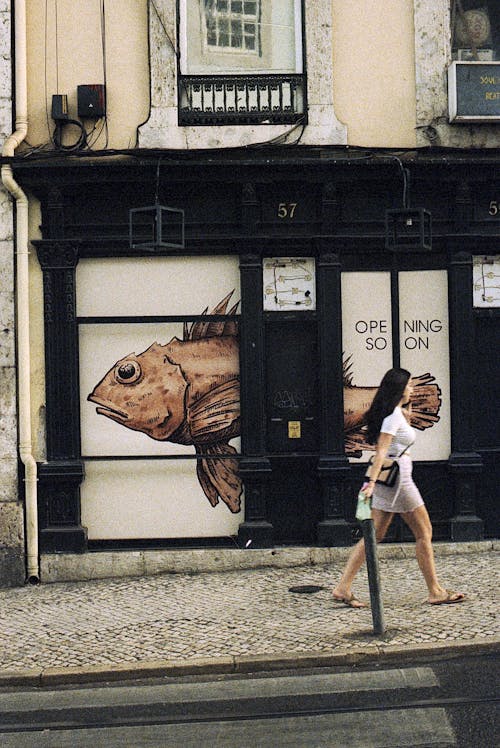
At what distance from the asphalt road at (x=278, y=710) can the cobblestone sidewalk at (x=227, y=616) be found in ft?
1.20

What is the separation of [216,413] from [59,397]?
5.12ft

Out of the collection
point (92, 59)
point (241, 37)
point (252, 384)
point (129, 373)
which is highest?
point (241, 37)

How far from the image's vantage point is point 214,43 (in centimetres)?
1024

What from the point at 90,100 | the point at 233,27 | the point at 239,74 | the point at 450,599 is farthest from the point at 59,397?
the point at 450,599

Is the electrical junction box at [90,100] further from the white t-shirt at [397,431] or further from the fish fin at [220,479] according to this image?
the white t-shirt at [397,431]

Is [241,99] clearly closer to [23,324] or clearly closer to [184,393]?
[184,393]

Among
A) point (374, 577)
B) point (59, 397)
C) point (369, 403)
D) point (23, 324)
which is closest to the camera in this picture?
point (374, 577)

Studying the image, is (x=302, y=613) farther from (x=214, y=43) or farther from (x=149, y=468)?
(x=214, y=43)

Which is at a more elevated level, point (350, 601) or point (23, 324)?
point (23, 324)

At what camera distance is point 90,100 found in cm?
995

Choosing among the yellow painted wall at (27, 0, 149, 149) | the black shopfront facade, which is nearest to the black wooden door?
the black shopfront facade

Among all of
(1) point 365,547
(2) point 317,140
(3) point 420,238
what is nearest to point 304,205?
(2) point 317,140

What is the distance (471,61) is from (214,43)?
8.55 feet

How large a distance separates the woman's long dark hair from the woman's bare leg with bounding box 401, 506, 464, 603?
688 mm
